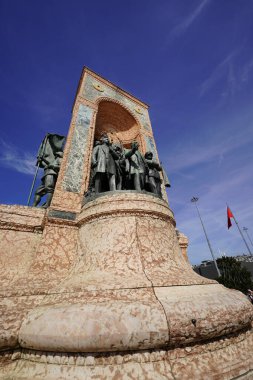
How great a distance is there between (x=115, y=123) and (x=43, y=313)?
8.16m

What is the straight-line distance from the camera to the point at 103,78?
820 centimetres

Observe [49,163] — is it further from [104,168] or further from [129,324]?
[129,324]

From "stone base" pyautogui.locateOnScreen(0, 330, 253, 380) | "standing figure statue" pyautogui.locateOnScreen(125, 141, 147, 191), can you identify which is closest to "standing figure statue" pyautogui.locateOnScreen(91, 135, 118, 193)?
"standing figure statue" pyautogui.locateOnScreen(125, 141, 147, 191)

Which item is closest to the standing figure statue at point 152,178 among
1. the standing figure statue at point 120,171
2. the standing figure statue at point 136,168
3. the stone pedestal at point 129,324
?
the standing figure statue at point 136,168

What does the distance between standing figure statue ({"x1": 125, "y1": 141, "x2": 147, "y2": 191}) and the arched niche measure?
154 inches

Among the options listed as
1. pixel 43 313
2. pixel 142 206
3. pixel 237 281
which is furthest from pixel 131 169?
pixel 237 281

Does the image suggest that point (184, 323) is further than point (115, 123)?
No

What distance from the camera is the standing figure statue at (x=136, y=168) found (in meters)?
3.97

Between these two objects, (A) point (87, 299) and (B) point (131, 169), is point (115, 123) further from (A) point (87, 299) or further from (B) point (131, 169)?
(A) point (87, 299)

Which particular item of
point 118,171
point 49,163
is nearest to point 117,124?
point 49,163

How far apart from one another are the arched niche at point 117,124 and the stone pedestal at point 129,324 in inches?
254

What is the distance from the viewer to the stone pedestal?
1.40 m

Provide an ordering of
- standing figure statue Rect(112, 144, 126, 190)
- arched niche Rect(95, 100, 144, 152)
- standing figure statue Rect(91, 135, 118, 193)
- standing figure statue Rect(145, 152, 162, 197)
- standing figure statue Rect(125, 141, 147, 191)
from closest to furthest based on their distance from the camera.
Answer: standing figure statue Rect(91, 135, 118, 193)
standing figure statue Rect(125, 141, 147, 191)
standing figure statue Rect(112, 144, 126, 190)
standing figure statue Rect(145, 152, 162, 197)
arched niche Rect(95, 100, 144, 152)

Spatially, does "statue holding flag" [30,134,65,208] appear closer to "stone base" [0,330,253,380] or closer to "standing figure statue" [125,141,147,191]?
"standing figure statue" [125,141,147,191]
